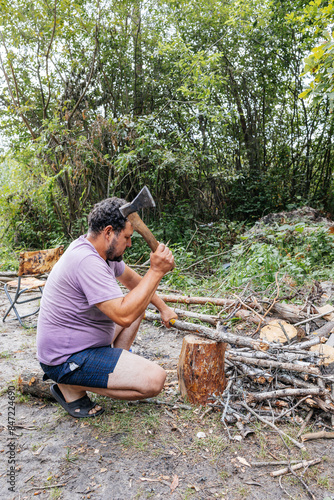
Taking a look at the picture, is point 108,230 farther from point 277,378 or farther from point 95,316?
point 277,378

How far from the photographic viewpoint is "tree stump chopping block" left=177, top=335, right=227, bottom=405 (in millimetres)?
2457

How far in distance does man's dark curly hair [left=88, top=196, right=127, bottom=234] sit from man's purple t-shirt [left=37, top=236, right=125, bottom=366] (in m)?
0.14

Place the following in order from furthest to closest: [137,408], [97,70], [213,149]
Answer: [213,149] → [97,70] → [137,408]

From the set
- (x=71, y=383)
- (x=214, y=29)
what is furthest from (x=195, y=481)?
(x=214, y=29)

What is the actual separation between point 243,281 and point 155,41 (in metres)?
6.25

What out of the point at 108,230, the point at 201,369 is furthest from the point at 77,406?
the point at 108,230

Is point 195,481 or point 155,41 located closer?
point 195,481

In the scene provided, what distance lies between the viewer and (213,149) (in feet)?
28.5

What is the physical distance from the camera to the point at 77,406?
94.5 inches

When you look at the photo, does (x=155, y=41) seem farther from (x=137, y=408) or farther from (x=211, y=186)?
(x=137, y=408)

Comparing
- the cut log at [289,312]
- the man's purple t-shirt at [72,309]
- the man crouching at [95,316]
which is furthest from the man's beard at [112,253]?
the cut log at [289,312]

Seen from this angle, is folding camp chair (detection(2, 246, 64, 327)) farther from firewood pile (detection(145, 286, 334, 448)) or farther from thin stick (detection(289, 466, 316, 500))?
thin stick (detection(289, 466, 316, 500))

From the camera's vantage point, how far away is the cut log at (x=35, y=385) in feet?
8.63

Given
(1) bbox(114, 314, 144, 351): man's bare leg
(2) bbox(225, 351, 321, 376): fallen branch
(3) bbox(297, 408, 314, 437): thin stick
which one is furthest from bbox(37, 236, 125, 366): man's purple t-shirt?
(3) bbox(297, 408, 314, 437): thin stick
